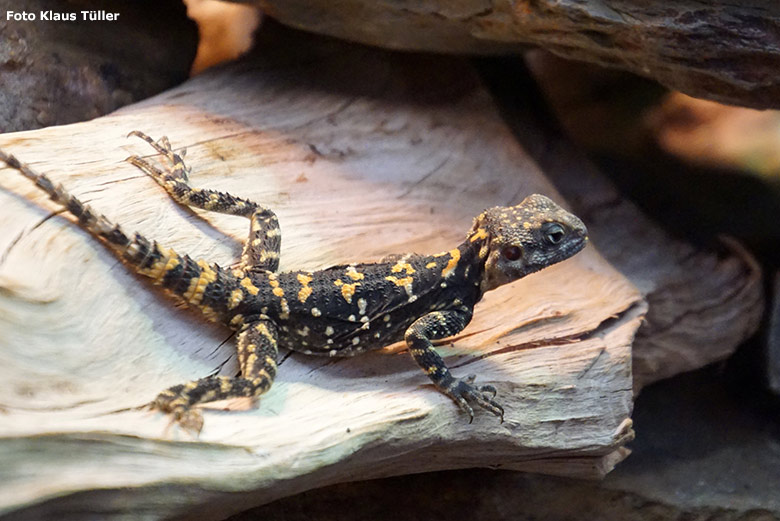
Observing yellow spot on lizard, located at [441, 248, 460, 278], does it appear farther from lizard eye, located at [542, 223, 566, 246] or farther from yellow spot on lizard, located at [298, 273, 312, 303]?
yellow spot on lizard, located at [298, 273, 312, 303]

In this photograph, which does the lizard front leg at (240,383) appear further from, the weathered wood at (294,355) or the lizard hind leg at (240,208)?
A: the lizard hind leg at (240,208)

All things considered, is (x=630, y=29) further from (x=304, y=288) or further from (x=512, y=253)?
(x=304, y=288)

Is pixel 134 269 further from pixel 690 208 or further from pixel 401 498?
pixel 690 208

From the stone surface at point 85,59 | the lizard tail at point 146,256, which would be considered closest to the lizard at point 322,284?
the lizard tail at point 146,256

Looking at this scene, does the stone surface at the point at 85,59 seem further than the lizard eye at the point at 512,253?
Yes

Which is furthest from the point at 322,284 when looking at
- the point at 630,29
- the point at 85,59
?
the point at 85,59

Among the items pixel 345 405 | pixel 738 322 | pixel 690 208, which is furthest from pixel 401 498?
pixel 690 208
